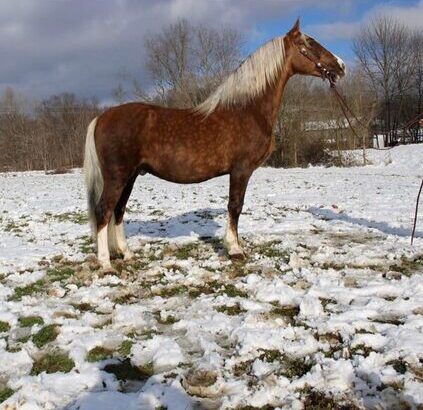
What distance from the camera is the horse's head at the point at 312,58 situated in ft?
19.4

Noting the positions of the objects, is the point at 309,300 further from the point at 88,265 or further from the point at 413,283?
the point at 88,265

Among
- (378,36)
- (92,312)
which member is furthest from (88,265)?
(378,36)

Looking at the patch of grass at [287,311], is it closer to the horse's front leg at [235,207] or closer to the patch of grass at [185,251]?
the horse's front leg at [235,207]

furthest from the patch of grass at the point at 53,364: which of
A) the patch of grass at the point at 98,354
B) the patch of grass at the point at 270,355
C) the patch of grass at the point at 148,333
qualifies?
the patch of grass at the point at 270,355

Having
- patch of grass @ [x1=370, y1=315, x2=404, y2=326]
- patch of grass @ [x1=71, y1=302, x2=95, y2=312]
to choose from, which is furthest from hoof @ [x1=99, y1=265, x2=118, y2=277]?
patch of grass @ [x1=370, y1=315, x2=404, y2=326]

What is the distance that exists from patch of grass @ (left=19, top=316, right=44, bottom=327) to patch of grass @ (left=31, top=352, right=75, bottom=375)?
0.69 meters

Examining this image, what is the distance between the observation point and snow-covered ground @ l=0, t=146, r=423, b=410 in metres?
2.76

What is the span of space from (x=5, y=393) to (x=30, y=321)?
1.24 metres

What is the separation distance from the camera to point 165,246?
6574 millimetres

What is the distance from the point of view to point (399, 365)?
9.61 feet

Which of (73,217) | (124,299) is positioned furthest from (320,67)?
(73,217)

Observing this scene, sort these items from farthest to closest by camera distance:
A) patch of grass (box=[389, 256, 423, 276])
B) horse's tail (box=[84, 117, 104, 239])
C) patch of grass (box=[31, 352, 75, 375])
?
horse's tail (box=[84, 117, 104, 239]), patch of grass (box=[389, 256, 423, 276]), patch of grass (box=[31, 352, 75, 375])

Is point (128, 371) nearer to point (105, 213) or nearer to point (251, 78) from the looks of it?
point (105, 213)

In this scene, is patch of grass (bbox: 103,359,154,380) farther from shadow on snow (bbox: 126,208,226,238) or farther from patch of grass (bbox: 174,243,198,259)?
shadow on snow (bbox: 126,208,226,238)
